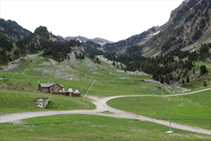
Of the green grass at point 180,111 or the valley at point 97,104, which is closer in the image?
the valley at point 97,104

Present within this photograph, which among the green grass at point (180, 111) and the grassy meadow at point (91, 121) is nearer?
the grassy meadow at point (91, 121)

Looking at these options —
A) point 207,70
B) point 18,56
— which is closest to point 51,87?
point 18,56

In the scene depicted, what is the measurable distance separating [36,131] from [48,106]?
25.3 metres

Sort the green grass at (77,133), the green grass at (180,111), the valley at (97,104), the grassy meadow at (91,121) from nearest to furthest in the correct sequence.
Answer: the green grass at (77,133) → the grassy meadow at (91,121) → the valley at (97,104) → the green grass at (180,111)

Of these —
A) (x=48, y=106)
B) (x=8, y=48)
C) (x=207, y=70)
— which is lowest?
(x=48, y=106)

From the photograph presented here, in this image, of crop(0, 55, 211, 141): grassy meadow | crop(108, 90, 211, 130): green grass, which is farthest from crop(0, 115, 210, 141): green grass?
crop(108, 90, 211, 130): green grass

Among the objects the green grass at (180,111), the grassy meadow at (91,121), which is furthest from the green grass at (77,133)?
the green grass at (180,111)

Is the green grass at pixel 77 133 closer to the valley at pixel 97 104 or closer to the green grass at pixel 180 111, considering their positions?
the valley at pixel 97 104

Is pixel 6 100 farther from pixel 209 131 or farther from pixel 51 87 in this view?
pixel 209 131

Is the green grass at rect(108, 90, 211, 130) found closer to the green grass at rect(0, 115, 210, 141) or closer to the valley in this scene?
the valley

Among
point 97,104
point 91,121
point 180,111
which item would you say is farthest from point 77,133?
point 180,111

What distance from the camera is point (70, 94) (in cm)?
7838

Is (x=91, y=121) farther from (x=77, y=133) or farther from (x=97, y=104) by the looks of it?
(x=97, y=104)

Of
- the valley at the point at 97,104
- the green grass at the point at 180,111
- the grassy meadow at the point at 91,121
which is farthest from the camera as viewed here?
the green grass at the point at 180,111
